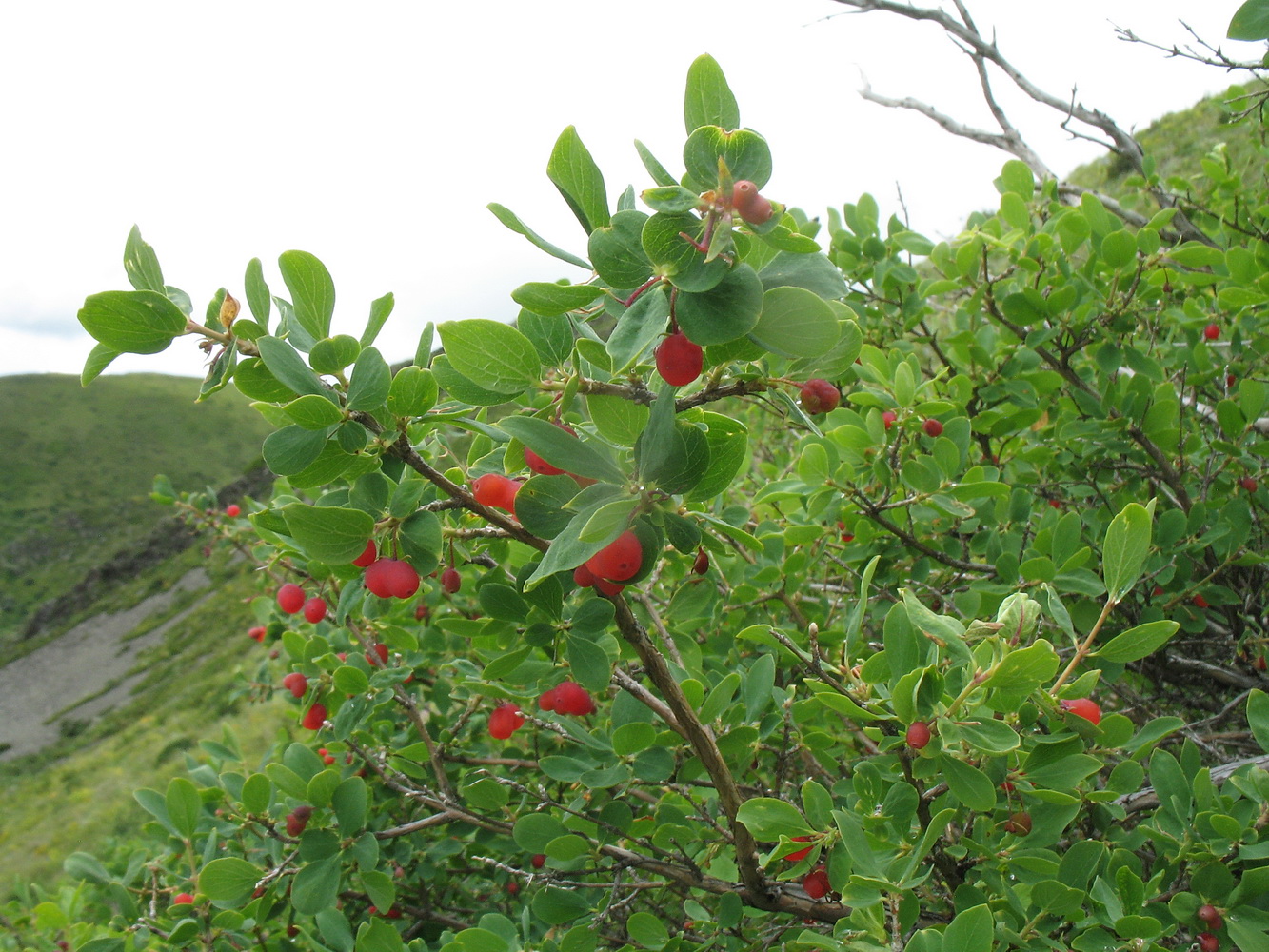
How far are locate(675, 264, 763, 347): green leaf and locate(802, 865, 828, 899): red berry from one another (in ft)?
3.88

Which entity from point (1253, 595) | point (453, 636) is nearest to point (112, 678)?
point (453, 636)

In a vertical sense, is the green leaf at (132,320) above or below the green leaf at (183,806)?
above

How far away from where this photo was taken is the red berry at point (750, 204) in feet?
2.49

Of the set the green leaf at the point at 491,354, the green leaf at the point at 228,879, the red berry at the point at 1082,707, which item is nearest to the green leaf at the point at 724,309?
the green leaf at the point at 491,354

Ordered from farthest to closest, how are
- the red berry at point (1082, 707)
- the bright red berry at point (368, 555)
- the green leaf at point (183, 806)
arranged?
the green leaf at point (183, 806)
the red berry at point (1082, 707)
the bright red berry at point (368, 555)

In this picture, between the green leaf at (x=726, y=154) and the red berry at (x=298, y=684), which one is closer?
the green leaf at (x=726, y=154)

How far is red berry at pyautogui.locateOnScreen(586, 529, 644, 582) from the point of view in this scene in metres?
1.03

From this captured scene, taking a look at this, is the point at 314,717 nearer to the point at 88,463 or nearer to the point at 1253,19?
the point at 1253,19

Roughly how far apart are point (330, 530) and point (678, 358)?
59 centimetres

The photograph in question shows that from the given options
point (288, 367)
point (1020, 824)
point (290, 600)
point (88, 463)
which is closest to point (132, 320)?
point (288, 367)

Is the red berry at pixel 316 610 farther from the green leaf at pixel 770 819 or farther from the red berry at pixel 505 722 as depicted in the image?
the green leaf at pixel 770 819

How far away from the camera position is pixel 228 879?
1697 mm

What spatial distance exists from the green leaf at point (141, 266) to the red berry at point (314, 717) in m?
1.56

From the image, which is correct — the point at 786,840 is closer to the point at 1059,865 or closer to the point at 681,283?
the point at 1059,865
